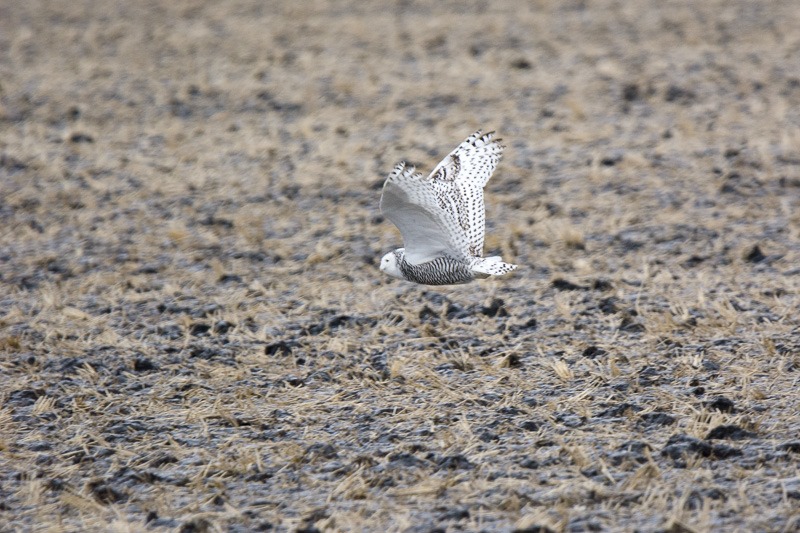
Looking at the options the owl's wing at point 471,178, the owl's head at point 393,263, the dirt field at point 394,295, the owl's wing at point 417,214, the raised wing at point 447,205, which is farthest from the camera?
the owl's head at point 393,263

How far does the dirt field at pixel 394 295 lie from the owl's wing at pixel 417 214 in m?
0.52

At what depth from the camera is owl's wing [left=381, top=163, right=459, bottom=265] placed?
5.41m

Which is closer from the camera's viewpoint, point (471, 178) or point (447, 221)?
point (447, 221)

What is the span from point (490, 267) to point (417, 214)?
476mm

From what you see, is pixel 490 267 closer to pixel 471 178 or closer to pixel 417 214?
pixel 417 214

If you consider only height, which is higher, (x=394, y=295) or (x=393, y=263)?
(x=393, y=263)

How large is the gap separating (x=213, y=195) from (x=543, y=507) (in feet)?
19.3

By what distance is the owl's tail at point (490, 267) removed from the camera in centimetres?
578

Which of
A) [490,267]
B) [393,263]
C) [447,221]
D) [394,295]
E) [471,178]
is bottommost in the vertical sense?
[394,295]

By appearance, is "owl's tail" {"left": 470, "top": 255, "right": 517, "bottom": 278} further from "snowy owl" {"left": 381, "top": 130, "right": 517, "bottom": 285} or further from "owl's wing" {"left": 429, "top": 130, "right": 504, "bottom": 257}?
"owl's wing" {"left": 429, "top": 130, "right": 504, "bottom": 257}

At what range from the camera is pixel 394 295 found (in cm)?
711

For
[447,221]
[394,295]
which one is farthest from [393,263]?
[394,295]

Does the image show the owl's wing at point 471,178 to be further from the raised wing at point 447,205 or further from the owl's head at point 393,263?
the owl's head at point 393,263

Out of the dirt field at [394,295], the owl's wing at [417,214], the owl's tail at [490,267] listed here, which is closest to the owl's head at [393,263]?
the owl's wing at [417,214]
